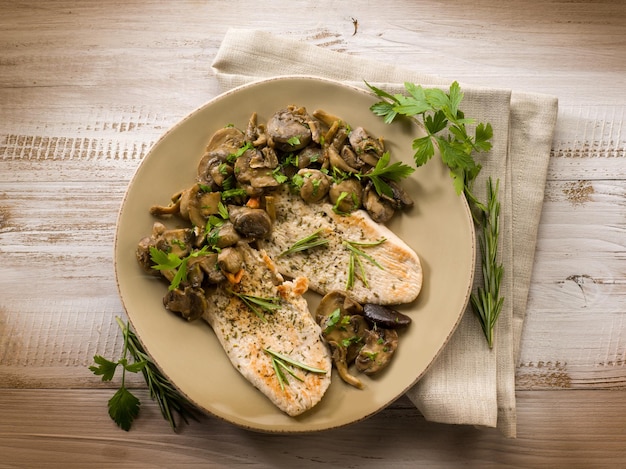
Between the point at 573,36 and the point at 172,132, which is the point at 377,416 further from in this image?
the point at 573,36

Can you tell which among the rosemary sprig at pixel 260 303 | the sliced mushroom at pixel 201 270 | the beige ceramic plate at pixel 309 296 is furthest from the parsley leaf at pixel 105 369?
the rosemary sprig at pixel 260 303

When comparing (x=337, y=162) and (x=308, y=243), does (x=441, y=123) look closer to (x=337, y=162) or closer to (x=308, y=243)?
(x=337, y=162)

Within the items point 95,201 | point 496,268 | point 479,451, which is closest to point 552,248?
point 496,268

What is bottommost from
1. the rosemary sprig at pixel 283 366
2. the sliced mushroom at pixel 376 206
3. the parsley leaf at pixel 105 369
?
the parsley leaf at pixel 105 369

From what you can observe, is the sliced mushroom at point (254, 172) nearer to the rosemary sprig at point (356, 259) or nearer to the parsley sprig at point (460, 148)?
the rosemary sprig at point (356, 259)

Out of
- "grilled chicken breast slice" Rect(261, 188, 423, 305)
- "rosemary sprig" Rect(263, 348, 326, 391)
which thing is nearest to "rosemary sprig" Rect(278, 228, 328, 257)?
"grilled chicken breast slice" Rect(261, 188, 423, 305)

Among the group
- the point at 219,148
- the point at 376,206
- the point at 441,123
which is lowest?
the point at 376,206

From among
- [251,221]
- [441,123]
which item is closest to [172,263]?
[251,221]
